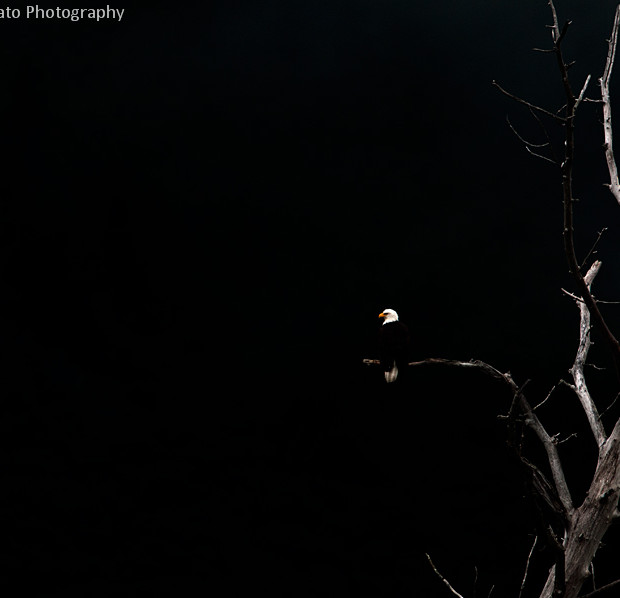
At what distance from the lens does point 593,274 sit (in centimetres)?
303

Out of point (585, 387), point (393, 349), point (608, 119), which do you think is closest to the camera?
point (608, 119)

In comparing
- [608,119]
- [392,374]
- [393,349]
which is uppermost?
[608,119]

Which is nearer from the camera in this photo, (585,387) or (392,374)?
(585,387)

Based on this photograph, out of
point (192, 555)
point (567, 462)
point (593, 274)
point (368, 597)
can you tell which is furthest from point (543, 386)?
point (192, 555)

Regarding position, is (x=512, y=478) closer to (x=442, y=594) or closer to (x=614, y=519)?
(x=442, y=594)

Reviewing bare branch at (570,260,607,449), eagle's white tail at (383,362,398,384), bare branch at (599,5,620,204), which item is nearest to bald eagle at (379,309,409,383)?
eagle's white tail at (383,362,398,384)

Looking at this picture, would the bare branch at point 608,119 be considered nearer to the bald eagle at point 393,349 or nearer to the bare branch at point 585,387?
the bare branch at point 585,387

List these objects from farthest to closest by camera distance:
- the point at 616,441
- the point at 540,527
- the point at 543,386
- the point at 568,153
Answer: the point at 543,386, the point at 616,441, the point at 540,527, the point at 568,153

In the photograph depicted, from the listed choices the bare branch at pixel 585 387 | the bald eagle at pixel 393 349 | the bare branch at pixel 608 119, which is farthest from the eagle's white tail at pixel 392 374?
the bare branch at pixel 608 119

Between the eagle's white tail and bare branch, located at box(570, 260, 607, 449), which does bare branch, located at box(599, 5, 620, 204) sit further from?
the eagle's white tail

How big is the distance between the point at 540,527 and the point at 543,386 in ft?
12.3

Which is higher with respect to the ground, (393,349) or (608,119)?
(608,119)

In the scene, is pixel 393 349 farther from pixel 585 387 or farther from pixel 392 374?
pixel 585 387

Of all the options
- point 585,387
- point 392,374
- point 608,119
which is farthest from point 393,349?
point 608,119
